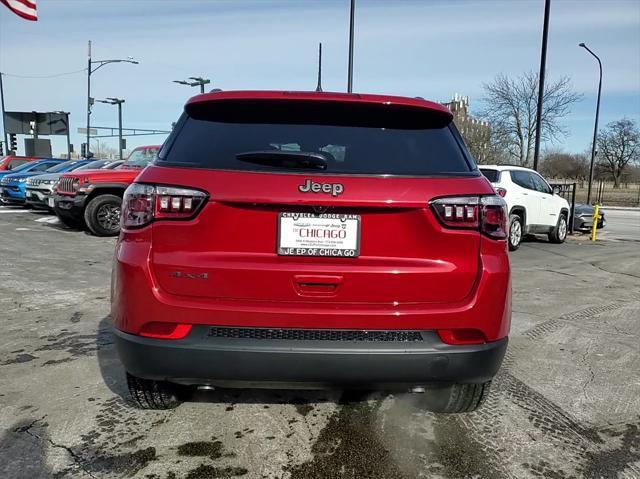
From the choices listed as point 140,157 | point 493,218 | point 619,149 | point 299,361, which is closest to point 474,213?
point 493,218

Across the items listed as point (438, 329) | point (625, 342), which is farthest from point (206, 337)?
point (625, 342)

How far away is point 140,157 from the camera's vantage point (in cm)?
1195

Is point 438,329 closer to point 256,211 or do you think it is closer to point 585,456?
point 256,211

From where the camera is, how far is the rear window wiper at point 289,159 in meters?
2.38

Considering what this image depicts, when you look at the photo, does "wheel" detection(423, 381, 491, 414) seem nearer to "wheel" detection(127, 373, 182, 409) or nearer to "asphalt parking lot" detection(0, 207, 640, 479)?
"asphalt parking lot" detection(0, 207, 640, 479)

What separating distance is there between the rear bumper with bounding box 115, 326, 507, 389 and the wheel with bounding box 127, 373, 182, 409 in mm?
387

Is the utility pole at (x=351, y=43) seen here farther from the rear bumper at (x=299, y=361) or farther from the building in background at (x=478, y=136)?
the building in background at (x=478, y=136)

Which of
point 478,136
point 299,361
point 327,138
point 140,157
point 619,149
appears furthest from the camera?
point 619,149

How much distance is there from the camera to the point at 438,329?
2344 millimetres

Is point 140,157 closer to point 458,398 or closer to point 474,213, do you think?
point 458,398

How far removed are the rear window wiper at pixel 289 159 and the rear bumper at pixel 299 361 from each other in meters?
0.79

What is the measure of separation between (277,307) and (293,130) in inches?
35.3

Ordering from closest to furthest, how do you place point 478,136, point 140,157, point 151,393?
point 151,393 < point 140,157 < point 478,136

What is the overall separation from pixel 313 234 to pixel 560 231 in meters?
12.0
